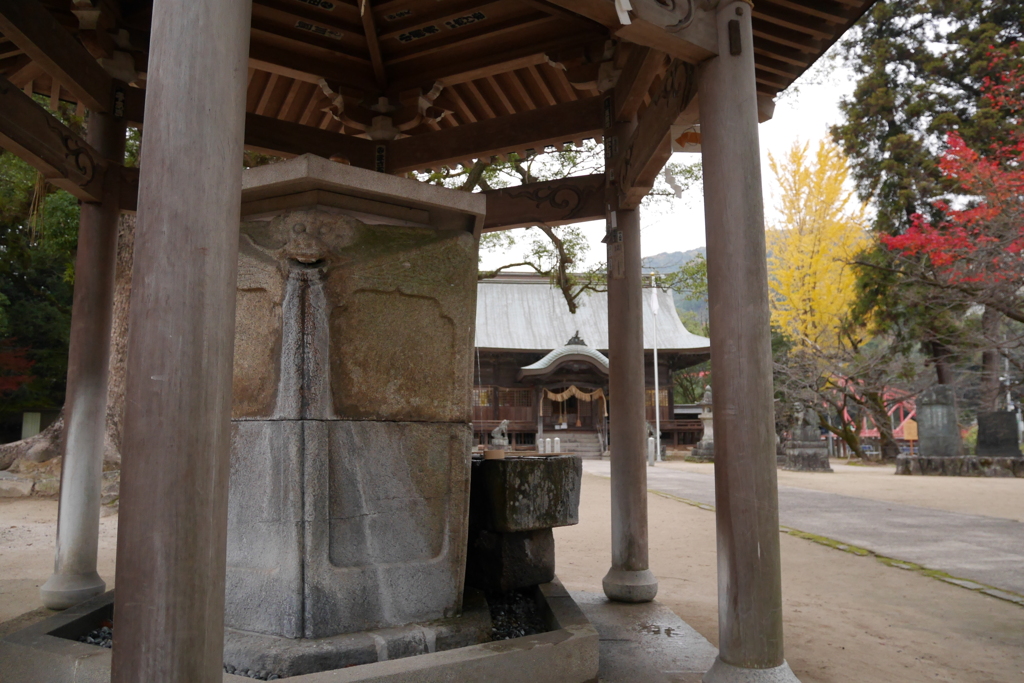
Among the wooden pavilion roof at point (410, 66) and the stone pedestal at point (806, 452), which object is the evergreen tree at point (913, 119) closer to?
the stone pedestal at point (806, 452)

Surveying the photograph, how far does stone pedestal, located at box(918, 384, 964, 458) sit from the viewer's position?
15.8 m

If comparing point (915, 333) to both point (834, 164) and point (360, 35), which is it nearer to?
point (834, 164)

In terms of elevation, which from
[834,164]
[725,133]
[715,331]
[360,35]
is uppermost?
[834,164]

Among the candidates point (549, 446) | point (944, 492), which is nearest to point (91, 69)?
point (944, 492)

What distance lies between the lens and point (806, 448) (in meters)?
18.2

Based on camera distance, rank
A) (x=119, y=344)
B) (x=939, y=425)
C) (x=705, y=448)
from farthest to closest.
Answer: (x=705, y=448) → (x=939, y=425) → (x=119, y=344)

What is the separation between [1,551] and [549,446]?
16.9 metres

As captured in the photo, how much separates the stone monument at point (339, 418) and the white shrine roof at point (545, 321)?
21.3m

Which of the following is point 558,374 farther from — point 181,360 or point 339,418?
point 181,360

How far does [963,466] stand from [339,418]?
54.7ft

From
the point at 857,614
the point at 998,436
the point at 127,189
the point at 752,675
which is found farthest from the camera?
the point at 998,436

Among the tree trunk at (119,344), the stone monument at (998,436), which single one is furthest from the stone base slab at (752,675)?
the stone monument at (998,436)

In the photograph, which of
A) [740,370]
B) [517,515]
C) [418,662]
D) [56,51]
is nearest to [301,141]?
[56,51]

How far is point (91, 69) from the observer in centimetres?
385
